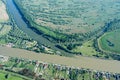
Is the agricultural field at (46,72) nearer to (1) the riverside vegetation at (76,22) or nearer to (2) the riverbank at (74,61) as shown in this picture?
(2) the riverbank at (74,61)

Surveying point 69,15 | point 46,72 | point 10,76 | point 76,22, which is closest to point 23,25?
point 69,15

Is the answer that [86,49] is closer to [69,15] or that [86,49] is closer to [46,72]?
[46,72]

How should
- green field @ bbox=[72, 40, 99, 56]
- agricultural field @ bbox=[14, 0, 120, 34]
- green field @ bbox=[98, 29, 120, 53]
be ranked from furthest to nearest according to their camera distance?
agricultural field @ bbox=[14, 0, 120, 34]
green field @ bbox=[98, 29, 120, 53]
green field @ bbox=[72, 40, 99, 56]

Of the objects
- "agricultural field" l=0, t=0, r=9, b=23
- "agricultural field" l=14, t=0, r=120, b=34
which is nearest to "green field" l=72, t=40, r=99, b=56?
"agricultural field" l=14, t=0, r=120, b=34

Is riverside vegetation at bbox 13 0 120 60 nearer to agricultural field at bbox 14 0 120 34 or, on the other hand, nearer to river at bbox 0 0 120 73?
agricultural field at bbox 14 0 120 34

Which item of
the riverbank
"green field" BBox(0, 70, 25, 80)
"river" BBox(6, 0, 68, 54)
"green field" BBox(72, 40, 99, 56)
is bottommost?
"green field" BBox(0, 70, 25, 80)

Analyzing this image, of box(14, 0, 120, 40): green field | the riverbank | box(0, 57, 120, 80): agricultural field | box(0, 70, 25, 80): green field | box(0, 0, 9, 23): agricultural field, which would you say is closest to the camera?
box(0, 70, 25, 80): green field

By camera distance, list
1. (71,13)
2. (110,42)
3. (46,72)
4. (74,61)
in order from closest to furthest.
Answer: (46,72) < (74,61) < (110,42) < (71,13)

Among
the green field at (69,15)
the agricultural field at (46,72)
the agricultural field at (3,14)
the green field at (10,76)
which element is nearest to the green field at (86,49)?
the green field at (69,15)
